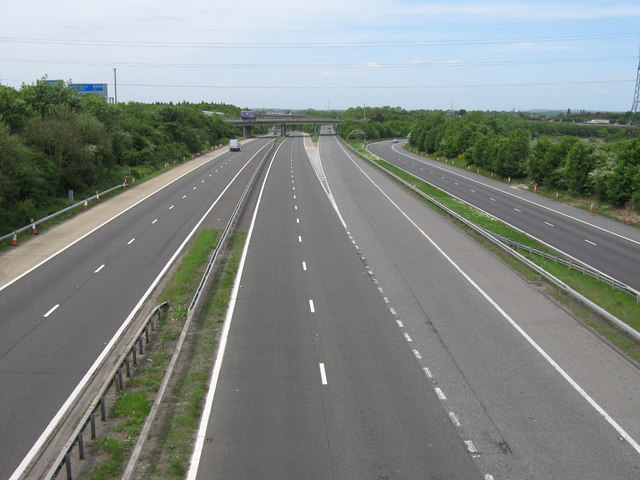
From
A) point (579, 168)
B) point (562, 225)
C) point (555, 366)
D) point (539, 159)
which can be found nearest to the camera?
point (555, 366)

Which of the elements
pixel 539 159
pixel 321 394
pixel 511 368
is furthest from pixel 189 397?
pixel 539 159

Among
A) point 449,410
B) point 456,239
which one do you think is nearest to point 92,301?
point 449,410

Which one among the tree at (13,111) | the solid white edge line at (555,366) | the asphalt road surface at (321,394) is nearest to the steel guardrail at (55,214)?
the tree at (13,111)

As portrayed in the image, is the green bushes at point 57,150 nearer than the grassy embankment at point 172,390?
No

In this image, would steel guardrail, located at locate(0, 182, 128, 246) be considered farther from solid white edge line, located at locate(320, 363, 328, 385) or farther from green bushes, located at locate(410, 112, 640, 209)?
green bushes, located at locate(410, 112, 640, 209)

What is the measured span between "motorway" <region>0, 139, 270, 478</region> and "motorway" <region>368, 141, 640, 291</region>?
21417mm

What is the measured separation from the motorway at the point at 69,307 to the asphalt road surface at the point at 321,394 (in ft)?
12.7

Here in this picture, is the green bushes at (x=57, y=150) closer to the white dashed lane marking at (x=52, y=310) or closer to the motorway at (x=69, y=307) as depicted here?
the motorway at (x=69, y=307)

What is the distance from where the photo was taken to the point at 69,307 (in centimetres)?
2142

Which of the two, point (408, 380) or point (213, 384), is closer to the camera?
point (213, 384)

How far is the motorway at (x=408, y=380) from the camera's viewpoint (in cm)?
1189

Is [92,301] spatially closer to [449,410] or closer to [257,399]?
[257,399]

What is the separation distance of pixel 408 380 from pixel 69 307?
41.7ft

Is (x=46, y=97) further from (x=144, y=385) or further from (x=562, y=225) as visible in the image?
(x=144, y=385)
